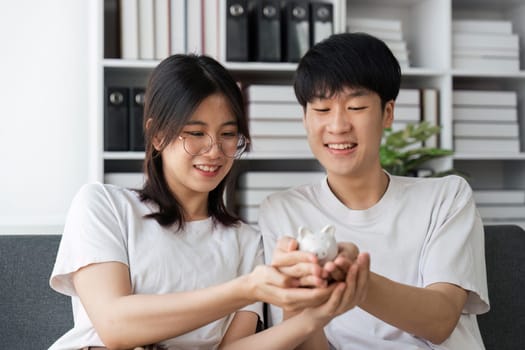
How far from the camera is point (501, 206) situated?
2.95m

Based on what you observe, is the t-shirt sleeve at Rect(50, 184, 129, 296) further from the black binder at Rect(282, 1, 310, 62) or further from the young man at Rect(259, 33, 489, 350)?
the black binder at Rect(282, 1, 310, 62)

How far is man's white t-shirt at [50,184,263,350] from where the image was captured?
1.36m

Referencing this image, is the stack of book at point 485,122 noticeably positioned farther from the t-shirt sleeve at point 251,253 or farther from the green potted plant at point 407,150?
the t-shirt sleeve at point 251,253

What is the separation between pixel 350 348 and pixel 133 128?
4.52 ft

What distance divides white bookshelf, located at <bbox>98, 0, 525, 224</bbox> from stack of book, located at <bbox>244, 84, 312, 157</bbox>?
1.5 inches

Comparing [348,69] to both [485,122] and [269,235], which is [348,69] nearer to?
[269,235]

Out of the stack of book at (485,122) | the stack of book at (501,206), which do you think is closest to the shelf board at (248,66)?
the stack of book at (485,122)

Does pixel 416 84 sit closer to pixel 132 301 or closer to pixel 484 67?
pixel 484 67

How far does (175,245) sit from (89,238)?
171mm

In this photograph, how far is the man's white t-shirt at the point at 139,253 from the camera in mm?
1355

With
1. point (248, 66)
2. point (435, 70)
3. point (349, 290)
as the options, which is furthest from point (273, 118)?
point (349, 290)

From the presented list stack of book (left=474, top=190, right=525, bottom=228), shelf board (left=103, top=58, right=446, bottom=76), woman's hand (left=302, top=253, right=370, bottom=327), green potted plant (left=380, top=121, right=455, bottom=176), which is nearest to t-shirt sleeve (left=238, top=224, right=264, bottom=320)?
woman's hand (left=302, top=253, right=370, bottom=327)

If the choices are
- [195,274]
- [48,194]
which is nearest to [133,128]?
[48,194]

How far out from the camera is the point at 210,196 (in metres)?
1.59
